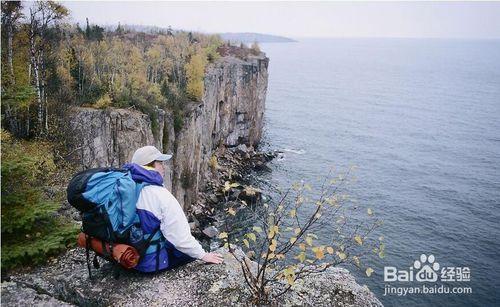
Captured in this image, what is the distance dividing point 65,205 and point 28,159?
9.31ft

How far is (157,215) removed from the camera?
5867mm

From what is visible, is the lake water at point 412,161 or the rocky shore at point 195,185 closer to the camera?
the rocky shore at point 195,185

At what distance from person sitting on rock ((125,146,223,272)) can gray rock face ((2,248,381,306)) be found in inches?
15.1

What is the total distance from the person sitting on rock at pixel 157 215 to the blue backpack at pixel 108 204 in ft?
0.39

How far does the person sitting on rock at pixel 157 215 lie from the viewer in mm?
5848

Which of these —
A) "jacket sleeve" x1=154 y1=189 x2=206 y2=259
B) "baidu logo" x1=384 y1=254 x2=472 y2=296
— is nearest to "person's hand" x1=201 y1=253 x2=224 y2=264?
"jacket sleeve" x1=154 y1=189 x2=206 y2=259

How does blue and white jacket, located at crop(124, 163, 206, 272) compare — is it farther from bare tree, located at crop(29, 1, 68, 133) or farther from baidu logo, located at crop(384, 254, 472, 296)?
baidu logo, located at crop(384, 254, 472, 296)

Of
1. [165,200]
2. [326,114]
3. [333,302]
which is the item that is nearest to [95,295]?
[165,200]

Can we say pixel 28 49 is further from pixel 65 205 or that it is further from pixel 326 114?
pixel 326 114

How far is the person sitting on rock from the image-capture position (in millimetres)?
5848

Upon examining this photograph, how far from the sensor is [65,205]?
965 cm

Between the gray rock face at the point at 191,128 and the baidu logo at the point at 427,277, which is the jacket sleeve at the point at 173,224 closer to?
the gray rock face at the point at 191,128

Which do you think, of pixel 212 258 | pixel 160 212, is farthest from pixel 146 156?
pixel 212 258

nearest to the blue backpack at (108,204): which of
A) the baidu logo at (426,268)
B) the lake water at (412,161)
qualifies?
the lake water at (412,161)
